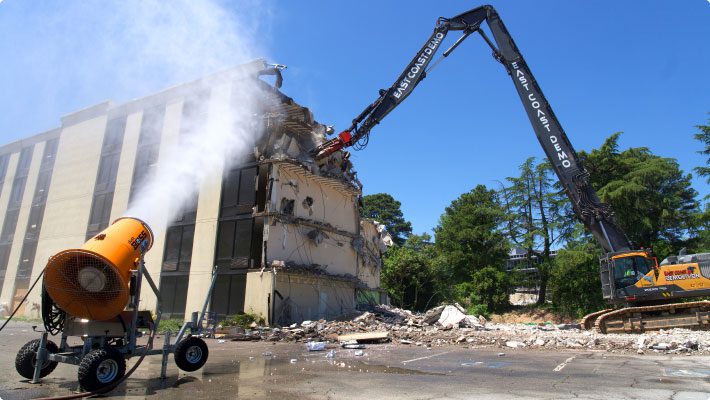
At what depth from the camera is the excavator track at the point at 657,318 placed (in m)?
15.0

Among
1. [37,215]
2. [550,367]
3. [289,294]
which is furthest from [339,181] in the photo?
[37,215]

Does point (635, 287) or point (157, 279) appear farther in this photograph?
point (157, 279)

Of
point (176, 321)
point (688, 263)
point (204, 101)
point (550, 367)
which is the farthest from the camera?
point (204, 101)

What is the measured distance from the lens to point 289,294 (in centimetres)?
2131

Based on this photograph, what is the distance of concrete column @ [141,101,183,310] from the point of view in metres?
23.3

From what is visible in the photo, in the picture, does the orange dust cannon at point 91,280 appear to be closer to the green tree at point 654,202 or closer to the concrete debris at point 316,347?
the concrete debris at point 316,347

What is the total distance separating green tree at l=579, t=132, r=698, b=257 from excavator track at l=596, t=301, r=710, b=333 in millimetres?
16171

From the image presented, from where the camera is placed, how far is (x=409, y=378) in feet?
25.1

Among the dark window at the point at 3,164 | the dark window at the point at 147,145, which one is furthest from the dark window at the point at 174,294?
the dark window at the point at 3,164

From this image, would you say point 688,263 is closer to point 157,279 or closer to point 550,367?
point 550,367

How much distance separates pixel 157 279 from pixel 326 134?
1248cm

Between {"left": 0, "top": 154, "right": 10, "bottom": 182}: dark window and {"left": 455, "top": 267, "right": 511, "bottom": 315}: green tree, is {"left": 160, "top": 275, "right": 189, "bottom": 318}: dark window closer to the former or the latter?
{"left": 0, "top": 154, "right": 10, "bottom": 182}: dark window

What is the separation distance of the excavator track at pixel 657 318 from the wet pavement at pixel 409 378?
5.18 m

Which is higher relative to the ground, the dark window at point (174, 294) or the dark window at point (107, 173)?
the dark window at point (107, 173)
